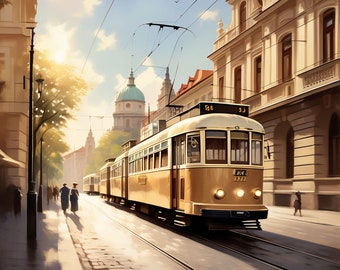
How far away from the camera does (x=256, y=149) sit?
14828 millimetres

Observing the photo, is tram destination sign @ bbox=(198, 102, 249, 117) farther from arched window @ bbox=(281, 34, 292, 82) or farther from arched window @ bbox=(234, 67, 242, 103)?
arched window @ bbox=(234, 67, 242, 103)

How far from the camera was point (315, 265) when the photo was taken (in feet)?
34.1

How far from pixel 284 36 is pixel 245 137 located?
17.5 meters

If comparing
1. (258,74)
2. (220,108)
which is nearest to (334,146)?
(258,74)

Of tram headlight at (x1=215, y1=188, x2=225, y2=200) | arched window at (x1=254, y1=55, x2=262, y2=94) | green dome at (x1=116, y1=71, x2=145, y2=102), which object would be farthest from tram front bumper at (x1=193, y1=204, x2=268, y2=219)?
green dome at (x1=116, y1=71, x2=145, y2=102)

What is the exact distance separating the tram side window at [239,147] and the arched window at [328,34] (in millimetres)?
12905

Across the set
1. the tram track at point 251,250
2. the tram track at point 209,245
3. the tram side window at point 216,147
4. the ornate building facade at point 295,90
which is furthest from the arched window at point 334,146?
the tram side window at point 216,147

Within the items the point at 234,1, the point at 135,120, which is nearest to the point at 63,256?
the point at 234,1

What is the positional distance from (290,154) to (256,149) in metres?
16.5

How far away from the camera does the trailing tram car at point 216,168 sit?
14008mm

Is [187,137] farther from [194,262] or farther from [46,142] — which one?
[46,142]

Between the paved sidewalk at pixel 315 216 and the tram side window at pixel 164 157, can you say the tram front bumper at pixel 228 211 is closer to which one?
the tram side window at pixel 164 157

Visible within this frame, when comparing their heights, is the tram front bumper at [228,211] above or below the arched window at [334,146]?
below

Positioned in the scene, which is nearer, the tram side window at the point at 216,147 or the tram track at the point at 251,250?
the tram track at the point at 251,250
